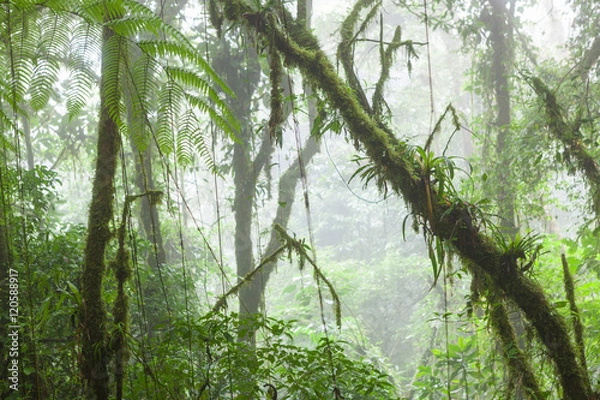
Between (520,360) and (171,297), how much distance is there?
287 cm

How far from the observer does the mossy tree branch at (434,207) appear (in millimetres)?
2307

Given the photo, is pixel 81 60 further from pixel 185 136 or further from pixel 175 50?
pixel 185 136

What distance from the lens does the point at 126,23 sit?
5.20 ft

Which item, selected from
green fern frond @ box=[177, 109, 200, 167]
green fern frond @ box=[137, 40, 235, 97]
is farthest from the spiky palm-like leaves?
green fern frond @ box=[177, 109, 200, 167]

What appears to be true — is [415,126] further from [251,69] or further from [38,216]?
[38,216]

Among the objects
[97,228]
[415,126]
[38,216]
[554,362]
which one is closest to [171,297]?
[38,216]

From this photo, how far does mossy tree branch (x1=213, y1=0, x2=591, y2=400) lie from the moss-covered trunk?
2.87 ft

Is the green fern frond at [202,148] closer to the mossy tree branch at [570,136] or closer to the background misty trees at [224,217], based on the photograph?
the background misty trees at [224,217]

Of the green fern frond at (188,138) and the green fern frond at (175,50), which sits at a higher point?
the green fern frond at (175,50)

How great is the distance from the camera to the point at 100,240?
194 cm

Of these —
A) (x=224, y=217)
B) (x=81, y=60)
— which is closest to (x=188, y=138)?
(x=81, y=60)

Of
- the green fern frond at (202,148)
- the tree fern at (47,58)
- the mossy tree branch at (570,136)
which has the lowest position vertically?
the green fern frond at (202,148)

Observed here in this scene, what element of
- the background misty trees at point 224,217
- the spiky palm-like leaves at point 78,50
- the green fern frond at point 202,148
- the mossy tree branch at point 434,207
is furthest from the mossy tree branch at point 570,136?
the spiky palm-like leaves at point 78,50

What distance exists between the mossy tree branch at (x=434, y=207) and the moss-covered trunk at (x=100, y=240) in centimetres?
88
